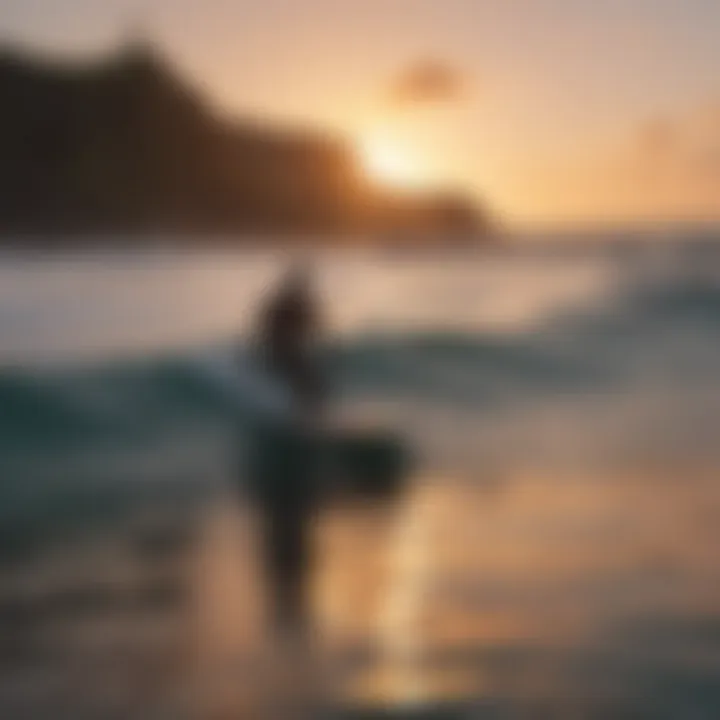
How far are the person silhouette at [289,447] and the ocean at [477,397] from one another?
0.02m

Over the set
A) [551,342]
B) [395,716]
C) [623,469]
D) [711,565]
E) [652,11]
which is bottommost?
[395,716]

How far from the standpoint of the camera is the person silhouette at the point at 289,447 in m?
1.26

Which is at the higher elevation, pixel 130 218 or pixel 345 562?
pixel 130 218

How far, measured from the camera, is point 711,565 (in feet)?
4.33

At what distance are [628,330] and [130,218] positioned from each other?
0.53 m

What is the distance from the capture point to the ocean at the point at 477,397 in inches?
48.5

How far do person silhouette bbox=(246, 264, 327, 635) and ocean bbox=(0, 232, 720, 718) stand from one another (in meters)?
0.02

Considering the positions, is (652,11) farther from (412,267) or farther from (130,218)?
(130,218)

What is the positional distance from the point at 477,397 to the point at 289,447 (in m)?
0.19

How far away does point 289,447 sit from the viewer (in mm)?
1269

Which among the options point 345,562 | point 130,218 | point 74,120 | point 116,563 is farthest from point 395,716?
point 74,120

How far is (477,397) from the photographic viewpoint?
4.24 feet

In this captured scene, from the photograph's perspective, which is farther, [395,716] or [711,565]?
[711,565]

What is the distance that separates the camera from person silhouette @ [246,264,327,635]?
49.5 inches
